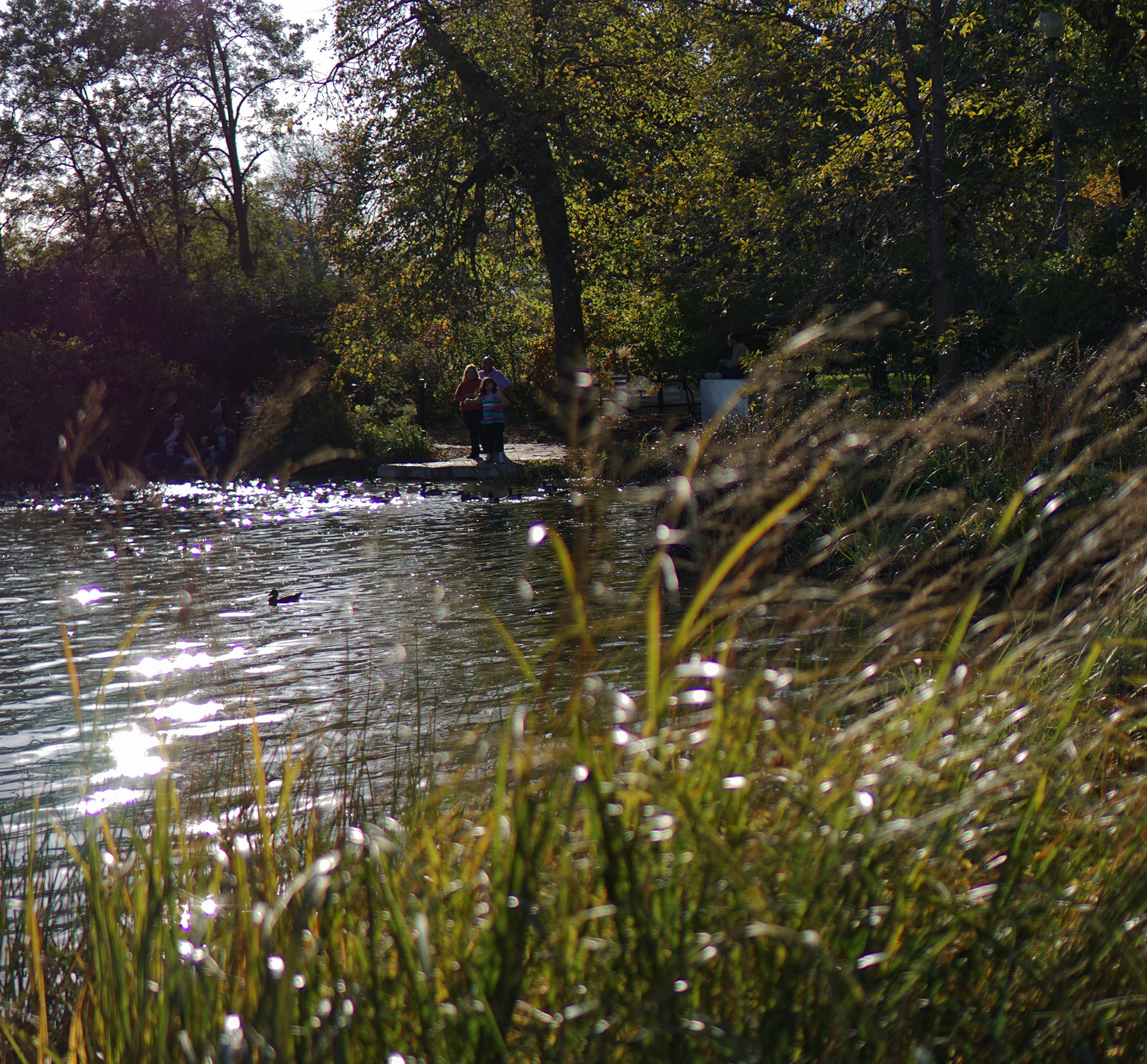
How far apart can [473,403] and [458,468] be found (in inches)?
49.9

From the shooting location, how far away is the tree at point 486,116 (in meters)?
22.6

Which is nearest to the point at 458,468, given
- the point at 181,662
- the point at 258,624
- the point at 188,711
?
the point at 258,624

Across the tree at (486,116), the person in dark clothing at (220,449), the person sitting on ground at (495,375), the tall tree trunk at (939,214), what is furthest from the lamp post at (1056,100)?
the person in dark clothing at (220,449)

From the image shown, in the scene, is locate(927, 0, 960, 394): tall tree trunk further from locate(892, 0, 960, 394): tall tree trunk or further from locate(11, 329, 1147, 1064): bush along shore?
locate(11, 329, 1147, 1064): bush along shore

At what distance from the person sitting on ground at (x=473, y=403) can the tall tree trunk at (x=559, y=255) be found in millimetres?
1557

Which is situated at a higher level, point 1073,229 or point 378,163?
point 378,163

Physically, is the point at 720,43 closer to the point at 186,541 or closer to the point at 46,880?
the point at 186,541

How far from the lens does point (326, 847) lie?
111 inches

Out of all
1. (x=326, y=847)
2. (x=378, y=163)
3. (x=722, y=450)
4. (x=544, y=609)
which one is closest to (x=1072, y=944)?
(x=326, y=847)

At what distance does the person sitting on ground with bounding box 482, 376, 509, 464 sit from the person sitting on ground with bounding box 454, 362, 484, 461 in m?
0.25

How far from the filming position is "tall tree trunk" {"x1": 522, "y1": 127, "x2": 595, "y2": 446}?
23.0 metres

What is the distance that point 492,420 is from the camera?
22031 mm

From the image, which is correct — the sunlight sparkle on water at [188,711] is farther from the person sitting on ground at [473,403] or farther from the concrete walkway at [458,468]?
the person sitting on ground at [473,403]

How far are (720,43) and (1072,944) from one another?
13.8m
